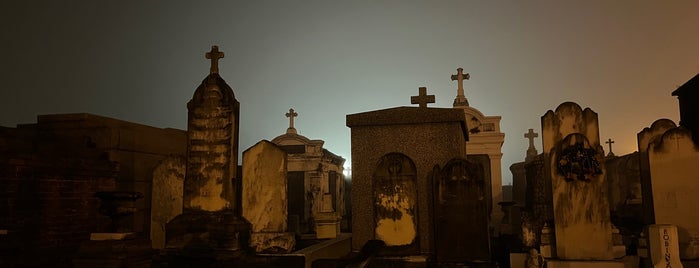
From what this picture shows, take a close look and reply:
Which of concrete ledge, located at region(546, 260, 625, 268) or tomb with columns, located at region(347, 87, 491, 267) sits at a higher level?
tomb with columns, located at region(347, 87, 491, 267)

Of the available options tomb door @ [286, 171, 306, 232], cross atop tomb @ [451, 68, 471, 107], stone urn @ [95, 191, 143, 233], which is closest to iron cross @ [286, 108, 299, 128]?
tomb door @ [286, 171, 306, 232]

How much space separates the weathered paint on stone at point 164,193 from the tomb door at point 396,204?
3.41m

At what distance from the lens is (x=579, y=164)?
6820 mm

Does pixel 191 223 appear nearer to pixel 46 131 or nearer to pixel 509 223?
pixel 46 131

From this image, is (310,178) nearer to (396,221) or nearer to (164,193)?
(164,193)

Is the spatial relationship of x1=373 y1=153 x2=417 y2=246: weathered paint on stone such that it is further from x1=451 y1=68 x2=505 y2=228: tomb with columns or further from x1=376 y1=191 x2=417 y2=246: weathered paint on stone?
x1=451 y1=68 x2=505 y2=228: tomb with columns

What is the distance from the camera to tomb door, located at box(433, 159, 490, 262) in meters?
6.79

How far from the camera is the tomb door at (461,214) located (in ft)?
22.3

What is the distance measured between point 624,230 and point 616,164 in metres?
6.17

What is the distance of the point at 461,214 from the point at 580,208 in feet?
5.77

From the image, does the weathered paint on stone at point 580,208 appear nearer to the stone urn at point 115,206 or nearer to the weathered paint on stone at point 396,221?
the weathered paint on stone at point 396,221

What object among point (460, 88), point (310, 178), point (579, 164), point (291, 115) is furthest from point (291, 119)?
point (579, 164)

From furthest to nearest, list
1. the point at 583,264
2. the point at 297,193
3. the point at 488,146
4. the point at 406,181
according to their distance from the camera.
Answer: the point at 297,193 < the point at 488,146 < the point at 406,181 < the point at 583,264

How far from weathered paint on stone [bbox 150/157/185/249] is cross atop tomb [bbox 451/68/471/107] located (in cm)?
1100
